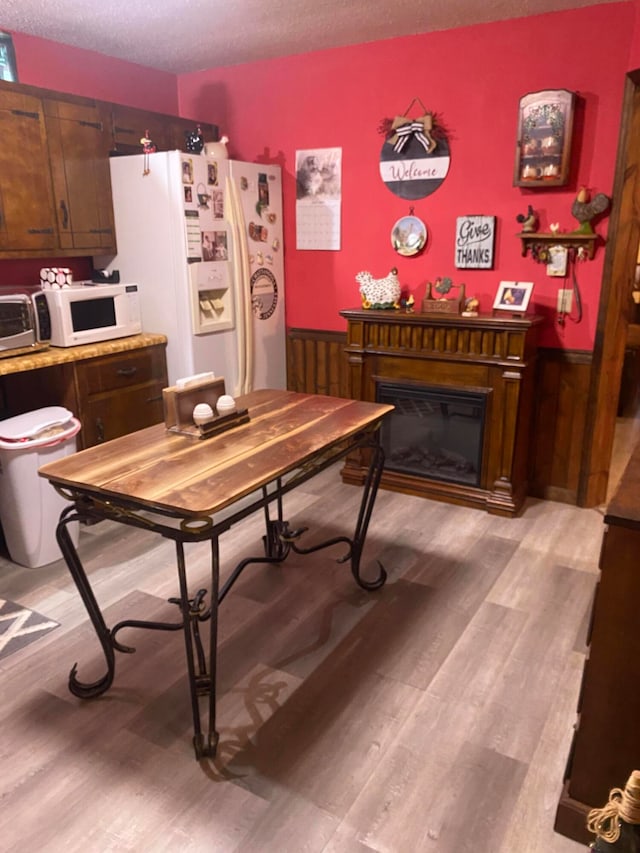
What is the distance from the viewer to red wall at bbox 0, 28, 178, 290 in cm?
352

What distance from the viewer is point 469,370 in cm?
354

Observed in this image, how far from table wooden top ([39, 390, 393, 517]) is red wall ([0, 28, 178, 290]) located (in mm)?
1814

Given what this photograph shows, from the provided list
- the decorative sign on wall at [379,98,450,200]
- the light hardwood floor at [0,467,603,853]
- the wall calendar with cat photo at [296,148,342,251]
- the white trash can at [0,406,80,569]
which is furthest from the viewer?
the wall calendar with cat photo at [296,148,342,251]

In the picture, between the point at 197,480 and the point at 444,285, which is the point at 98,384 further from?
the point at 444,285

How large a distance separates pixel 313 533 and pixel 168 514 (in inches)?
68.2

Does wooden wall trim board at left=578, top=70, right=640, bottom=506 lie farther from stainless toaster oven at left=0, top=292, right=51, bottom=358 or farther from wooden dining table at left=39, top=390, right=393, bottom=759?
stainless toaster oven at left=0, top=292, right=51, bottom=358

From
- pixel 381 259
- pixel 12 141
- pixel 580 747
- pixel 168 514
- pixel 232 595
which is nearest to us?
pixel 580 747

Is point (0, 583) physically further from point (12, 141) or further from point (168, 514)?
point (12, 141)

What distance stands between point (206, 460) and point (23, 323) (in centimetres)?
173

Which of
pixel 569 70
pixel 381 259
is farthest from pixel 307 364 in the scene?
pixel 569 70

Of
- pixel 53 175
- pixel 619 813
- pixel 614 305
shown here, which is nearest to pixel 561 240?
pixel 614 305

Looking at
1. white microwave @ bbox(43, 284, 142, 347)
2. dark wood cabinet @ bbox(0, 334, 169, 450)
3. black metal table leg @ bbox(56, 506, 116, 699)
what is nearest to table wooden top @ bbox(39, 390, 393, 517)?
black metal table leg @ bbox(56, 506, 116, 699)

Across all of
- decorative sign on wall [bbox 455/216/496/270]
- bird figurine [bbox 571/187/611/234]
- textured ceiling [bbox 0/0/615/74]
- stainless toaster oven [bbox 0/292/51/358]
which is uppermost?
textured ceiling [bbox 0/0/615/74]

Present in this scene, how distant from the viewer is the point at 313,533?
3.35 m
